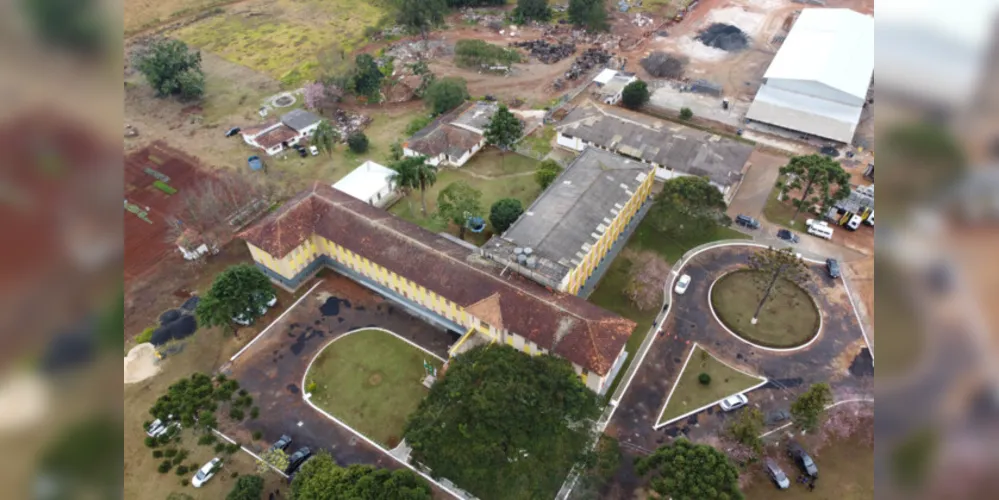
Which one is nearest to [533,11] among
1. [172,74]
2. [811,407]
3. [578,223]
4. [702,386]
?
[172,74]

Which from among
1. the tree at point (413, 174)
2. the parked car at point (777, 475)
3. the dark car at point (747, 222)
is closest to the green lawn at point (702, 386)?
the parked car at point (777, 475)

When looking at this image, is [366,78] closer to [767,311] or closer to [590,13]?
[590,13]

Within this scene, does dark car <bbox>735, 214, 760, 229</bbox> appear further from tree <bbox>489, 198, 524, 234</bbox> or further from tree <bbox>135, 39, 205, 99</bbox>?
tree <bbox>135, 39, 205, 99</bbox>

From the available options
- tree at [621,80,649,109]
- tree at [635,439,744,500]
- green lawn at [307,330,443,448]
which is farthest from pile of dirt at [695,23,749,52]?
tree at [635,439,744,500]

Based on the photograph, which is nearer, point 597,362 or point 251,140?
point 597,362

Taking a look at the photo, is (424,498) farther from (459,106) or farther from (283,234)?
(459,106)

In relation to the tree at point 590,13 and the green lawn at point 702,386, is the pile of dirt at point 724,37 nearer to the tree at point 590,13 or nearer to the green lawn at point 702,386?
the tree at point 590,13

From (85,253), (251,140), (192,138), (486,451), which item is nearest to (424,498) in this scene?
(486,451)

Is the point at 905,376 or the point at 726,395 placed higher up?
the point at 905,376
